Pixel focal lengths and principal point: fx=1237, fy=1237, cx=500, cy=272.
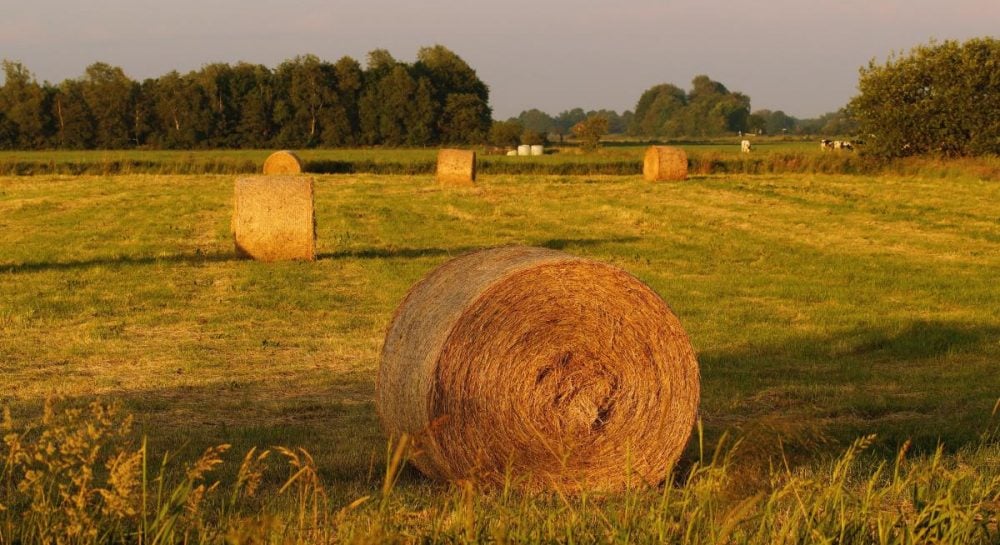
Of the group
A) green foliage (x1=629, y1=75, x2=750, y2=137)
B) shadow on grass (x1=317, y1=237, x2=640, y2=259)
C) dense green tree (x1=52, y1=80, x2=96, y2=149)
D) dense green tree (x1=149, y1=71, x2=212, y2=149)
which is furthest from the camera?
green foliage (x1=629, y1=75, x2=750, y2=137)

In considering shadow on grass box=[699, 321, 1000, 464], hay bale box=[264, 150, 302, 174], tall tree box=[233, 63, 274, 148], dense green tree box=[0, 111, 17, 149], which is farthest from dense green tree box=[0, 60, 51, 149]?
shadow on grass box=[699, 321, 1000, 464]

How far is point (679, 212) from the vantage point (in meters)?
28.6

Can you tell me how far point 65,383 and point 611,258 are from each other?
11.2 meters

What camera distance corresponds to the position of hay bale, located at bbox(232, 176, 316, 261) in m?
19.7

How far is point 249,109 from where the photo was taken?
81125mm

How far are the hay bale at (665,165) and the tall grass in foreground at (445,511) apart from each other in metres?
31.6

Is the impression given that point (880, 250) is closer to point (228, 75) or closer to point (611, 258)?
point (611, 258)

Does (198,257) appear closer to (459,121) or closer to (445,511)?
(445,511)

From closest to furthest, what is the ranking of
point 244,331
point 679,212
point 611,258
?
point 244,331 < point 611,258 < point 679,212

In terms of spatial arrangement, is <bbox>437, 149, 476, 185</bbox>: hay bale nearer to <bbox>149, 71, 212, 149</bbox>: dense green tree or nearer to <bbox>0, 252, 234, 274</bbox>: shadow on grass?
<bbox>0, 252, 234, 274</bbox>: shadow on grass

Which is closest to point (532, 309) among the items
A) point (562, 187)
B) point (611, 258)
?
point (611, 258)

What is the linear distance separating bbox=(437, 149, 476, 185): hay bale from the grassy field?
4.98 metres

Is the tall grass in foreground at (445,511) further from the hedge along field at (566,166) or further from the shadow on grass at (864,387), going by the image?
the hedge along field at (566,166)

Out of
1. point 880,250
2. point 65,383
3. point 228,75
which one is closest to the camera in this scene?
point 65,383
